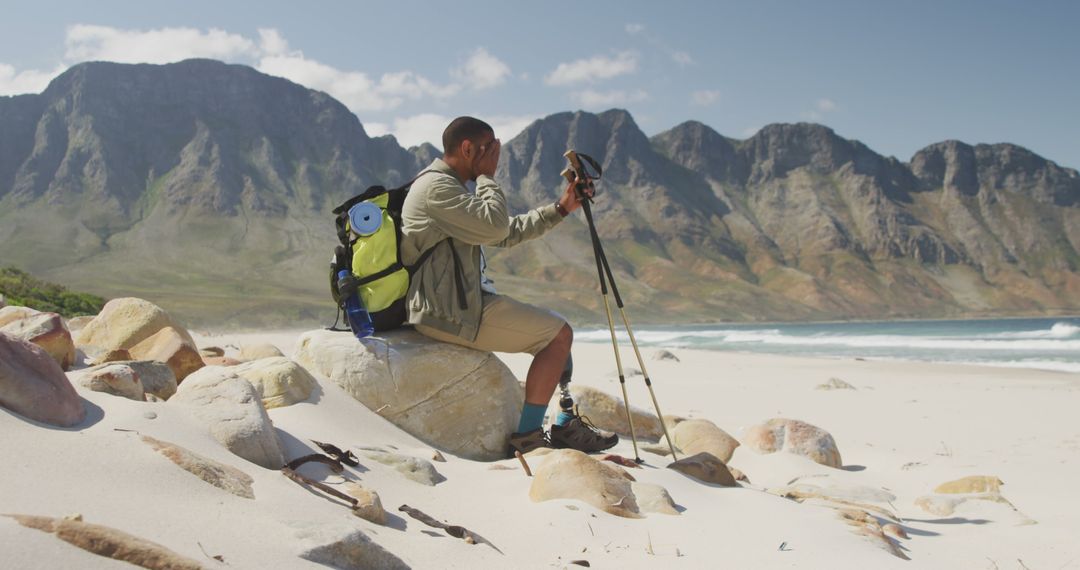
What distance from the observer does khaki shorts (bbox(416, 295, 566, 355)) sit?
499cm

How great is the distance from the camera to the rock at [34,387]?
9.46 ft

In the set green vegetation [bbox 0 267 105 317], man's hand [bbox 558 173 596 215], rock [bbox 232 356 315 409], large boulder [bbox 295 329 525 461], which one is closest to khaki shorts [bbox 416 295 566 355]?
large boulder [bbox 295 329 525 461]

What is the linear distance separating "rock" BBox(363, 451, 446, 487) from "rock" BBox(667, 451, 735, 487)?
5.39ft

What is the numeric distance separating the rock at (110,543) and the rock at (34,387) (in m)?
0.97

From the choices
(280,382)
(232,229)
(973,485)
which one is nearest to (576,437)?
(280,382)

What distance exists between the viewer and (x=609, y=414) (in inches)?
294

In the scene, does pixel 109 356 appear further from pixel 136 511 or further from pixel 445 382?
pixel 136 511

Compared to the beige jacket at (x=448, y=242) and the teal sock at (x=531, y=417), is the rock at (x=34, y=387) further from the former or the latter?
the teal sock at (x=531, y=417)

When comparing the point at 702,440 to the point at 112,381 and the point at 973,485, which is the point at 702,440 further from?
the point at 112,381

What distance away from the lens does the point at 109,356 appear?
17.3ft

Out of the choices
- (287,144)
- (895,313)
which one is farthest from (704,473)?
(287,144)

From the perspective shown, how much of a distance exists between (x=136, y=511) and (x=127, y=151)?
19852 cm

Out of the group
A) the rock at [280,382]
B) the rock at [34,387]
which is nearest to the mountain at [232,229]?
the rock at [280,382]

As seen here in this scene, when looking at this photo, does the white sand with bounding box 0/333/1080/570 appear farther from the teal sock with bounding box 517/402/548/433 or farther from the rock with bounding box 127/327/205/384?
the rock with bounding box 127/327/205/384
